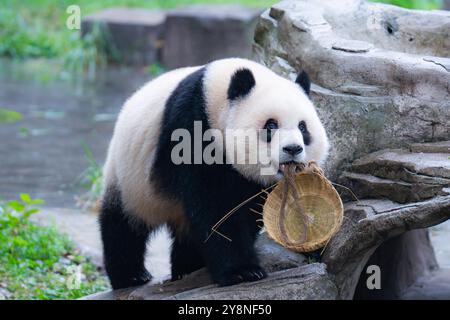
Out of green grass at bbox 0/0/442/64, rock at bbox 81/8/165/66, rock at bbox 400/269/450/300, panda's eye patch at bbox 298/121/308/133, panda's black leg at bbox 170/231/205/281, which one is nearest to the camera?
panda's eye patch at bbox 298/121/308/133

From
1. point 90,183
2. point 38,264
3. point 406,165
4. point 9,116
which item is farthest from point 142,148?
point 9,116

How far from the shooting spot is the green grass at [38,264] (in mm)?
6129

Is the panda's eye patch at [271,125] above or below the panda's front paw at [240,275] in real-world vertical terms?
above

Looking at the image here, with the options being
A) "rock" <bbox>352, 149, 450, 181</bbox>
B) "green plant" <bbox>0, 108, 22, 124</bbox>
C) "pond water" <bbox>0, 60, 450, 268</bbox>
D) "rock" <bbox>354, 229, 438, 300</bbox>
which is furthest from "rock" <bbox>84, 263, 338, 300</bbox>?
"green plant" <bbox>0, 108, 22, 124</bbox>

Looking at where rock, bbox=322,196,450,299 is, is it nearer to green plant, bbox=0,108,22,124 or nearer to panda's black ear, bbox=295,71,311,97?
panda's black ear, bbox=295,71,311,97

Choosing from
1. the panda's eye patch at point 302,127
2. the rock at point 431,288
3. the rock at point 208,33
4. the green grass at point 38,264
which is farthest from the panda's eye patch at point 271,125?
the rock at point 208,33

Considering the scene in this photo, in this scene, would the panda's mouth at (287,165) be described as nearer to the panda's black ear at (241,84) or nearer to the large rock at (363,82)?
the panda's black ear at (241,84)

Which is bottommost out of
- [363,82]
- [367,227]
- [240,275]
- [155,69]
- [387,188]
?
[155,69]

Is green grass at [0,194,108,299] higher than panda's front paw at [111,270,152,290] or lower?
lower

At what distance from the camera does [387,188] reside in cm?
495

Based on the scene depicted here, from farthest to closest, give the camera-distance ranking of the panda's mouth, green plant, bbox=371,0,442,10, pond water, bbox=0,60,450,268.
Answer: green plant, bbox=371,0,442,10
pond water, bbox=0,60,450,268
the panda's mouth

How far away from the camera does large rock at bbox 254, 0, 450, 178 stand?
5137 millimetres

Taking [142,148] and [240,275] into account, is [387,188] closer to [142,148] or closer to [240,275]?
[240,275]

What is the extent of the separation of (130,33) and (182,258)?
10.3 meters
